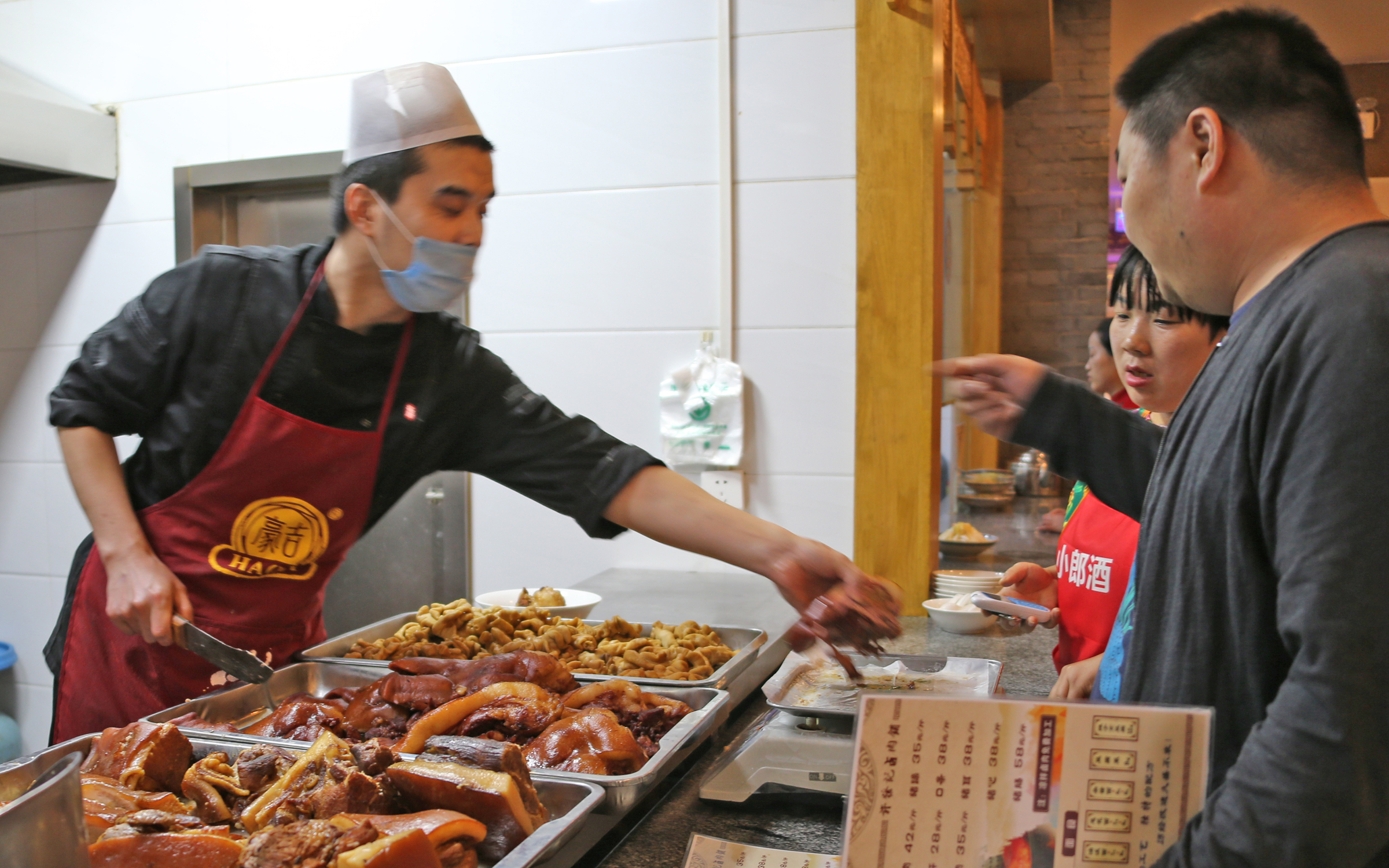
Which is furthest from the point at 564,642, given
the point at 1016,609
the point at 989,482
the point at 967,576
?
the point at 989,482

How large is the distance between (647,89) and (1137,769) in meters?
2.71

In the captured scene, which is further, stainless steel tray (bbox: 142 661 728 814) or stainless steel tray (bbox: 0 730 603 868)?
stainless steel tray (bbox: 142 661 728 814)

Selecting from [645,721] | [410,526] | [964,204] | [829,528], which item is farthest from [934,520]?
[964,204]

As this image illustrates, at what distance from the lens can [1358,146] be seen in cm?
90

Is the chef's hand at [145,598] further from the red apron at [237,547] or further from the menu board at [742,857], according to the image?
the menu board at [742,857]

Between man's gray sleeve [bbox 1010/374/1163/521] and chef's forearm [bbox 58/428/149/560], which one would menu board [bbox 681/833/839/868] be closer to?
man's gray sleeve [bbox 1010/374/1163/521]

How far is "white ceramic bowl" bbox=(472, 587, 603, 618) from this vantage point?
2.32m

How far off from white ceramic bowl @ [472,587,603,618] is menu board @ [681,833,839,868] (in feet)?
3.74

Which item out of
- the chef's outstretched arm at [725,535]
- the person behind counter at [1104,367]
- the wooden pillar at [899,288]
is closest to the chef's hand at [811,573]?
the chef's outstretched arm at [725,535]

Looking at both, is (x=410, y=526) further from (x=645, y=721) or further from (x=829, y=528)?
(x=645, y=721)

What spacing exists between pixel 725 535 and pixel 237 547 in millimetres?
926

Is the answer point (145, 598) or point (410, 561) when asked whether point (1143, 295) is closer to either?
point (145, 598)

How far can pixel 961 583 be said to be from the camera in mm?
2607

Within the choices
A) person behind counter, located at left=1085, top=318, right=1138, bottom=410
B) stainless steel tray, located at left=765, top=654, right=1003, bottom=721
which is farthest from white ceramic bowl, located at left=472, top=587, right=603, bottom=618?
person behind counter, located at left=1085, top=318, right=1138, bottom=410
